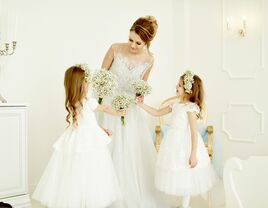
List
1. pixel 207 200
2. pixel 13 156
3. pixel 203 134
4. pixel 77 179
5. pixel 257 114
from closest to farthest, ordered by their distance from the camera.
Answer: pixel 77 179
pixel 13 156
pixel 207 200
pixel 203 134
pixel 257 114

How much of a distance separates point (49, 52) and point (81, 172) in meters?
2.14

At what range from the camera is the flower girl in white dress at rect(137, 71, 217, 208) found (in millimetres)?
3221

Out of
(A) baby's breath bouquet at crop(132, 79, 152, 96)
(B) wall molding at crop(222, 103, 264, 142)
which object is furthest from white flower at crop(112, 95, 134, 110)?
(B) wall molding at crop(222, 103, 264, 142)

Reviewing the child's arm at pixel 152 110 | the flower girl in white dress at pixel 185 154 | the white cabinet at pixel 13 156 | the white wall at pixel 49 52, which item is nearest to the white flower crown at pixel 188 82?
the flower girl in white dress at pixel 185 154

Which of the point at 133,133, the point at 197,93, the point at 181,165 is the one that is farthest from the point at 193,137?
the point at 133,133

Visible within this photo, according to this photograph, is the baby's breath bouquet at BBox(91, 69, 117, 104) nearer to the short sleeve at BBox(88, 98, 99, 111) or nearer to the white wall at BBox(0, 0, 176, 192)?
the short sleeve at BBox(88, 98, 99, 111)

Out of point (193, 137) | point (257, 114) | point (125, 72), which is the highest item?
point (125, 72)

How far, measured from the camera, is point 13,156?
3770 millimetres

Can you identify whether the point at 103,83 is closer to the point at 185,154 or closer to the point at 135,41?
the point at 135,41

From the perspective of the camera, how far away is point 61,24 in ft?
15.5

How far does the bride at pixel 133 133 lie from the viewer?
341 centimetres

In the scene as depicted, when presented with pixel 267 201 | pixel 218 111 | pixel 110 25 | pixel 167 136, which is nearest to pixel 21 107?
pixel 167 136

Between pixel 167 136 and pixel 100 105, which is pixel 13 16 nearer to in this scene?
pixel 100 105

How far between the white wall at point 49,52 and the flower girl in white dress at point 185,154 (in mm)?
1720
